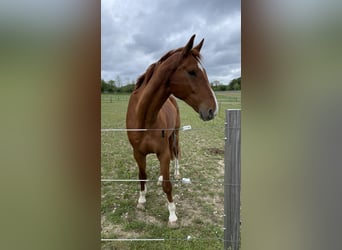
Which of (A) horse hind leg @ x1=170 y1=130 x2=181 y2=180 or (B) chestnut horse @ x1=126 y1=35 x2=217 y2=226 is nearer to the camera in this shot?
(B) chestnut horse @ x1=126 y1=35 x2=217 y2=226

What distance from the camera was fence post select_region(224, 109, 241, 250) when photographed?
3.43 feet

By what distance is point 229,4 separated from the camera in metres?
0.87

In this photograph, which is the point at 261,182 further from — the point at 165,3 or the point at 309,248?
the point at 165,3

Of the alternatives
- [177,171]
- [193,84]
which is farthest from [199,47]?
[177,171]

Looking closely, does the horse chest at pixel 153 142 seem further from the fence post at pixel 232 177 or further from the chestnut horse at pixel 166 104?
the fence post at pixel 232 177

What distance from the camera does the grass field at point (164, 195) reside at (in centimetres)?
114

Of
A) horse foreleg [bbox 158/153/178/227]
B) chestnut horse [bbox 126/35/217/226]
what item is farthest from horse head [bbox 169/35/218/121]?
horse foreleg [bbox 158/153/178/227]

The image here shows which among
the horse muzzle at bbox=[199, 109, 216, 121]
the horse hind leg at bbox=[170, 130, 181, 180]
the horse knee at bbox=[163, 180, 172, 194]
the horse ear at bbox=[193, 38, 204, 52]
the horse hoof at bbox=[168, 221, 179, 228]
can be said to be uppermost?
the horse ear at bbox=[193, 38, 204, 52]

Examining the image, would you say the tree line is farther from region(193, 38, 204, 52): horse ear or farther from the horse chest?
the horse chest

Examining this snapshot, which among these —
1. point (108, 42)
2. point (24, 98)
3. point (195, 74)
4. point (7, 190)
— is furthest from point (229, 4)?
point (7, 190)

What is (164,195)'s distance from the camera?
54.9 inches

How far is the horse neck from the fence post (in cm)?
35

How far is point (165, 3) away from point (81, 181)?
78 centimetres

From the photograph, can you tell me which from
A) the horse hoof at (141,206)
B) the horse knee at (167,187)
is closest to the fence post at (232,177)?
the horse knee at (167,187)
